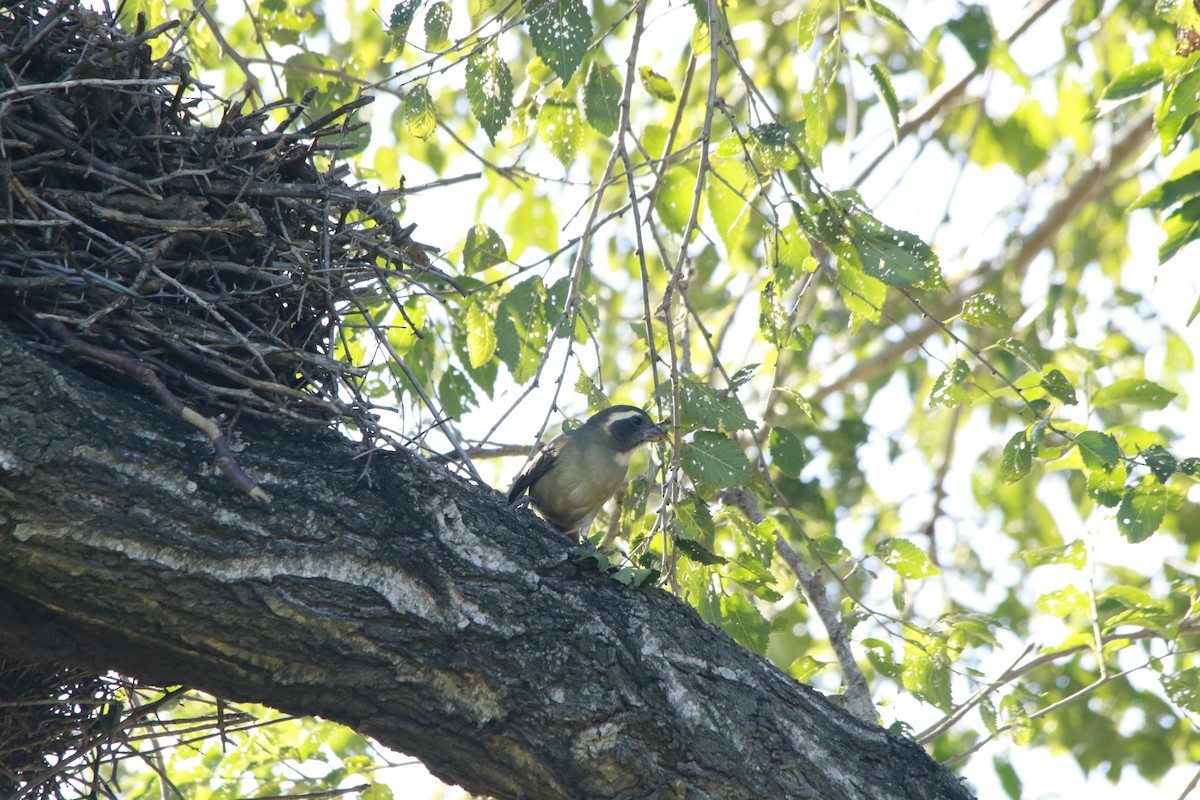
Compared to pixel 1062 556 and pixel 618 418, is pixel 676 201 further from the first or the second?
pixel 1062 556

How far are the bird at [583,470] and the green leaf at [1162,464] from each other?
2.44 metres

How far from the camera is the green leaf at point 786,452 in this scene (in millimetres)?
4555

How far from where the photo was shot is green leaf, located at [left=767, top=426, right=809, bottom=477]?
4.55 metres

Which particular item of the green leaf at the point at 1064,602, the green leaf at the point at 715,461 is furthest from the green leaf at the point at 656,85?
the green leaf at the point at 1064,602

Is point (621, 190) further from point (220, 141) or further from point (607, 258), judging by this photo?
point (220, 141)

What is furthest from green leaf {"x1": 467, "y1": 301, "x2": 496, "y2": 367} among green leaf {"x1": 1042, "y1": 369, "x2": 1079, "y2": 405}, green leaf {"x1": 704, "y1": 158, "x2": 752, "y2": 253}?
green leaf {"x1": 1042, "y1": 369, "x2": 1079, "y2": 405}

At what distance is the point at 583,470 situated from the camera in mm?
5926

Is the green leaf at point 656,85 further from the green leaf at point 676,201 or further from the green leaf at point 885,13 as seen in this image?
the green leaf at point 885,13

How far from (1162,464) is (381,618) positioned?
105 inches

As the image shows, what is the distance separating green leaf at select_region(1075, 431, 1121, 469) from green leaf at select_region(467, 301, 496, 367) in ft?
7.52

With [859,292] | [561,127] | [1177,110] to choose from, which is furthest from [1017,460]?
[561,127]

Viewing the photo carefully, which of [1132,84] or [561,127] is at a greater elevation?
[561,127]

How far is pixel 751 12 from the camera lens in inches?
375

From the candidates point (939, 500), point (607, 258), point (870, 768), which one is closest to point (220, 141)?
point (870, 768)
